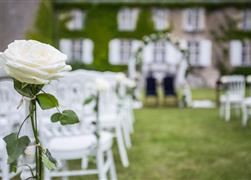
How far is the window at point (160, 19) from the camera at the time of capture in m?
18.0

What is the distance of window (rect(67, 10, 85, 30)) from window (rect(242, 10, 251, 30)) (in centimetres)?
652

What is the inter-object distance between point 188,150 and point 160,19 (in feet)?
43.1

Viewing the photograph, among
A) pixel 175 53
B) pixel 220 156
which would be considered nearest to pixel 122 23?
pixel 175 53

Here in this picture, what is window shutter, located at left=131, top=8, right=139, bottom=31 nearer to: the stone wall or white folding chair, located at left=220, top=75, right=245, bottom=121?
white folding chair, located at left=220, top=75, right=245, bottom=121

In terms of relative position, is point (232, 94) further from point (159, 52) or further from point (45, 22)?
point (45, 22)

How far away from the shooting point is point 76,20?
18.3 m

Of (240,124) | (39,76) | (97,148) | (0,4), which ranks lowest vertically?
(240,124)

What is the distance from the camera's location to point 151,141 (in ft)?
20.2

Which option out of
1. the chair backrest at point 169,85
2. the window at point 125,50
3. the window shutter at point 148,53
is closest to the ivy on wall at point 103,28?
the window at point 125,50

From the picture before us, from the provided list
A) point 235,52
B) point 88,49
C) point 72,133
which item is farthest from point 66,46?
point 72,133

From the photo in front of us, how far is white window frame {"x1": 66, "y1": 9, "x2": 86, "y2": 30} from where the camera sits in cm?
1809

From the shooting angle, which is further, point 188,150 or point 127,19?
point 127,19

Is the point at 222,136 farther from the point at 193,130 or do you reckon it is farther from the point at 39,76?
the point at 39,76

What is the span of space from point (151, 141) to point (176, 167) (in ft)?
5.18
